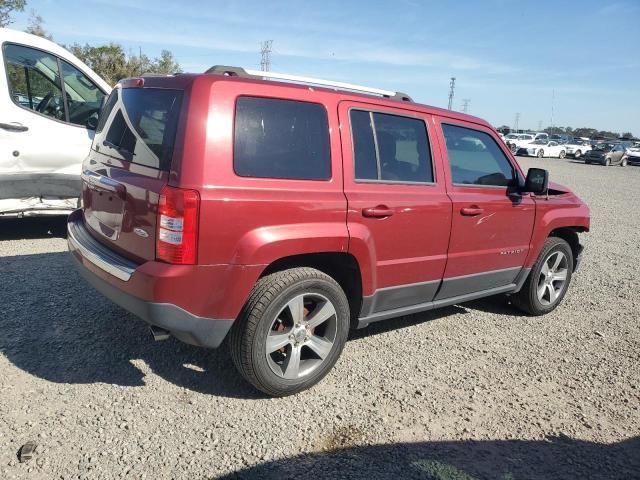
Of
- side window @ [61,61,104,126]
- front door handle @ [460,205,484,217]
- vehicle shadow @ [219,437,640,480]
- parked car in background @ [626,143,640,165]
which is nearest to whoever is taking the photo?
vehicle shadow @ [219,437,640,480]

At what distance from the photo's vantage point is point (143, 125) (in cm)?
315

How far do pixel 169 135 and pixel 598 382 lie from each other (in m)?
3.39

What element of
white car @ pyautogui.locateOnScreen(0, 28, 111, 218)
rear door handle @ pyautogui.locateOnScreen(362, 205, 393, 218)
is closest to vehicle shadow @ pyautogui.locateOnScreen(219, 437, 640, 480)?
rear door handle @ pyautogui.locateOnScreen(362, 205, 393, 218)

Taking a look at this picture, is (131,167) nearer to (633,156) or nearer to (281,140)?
(281,140)

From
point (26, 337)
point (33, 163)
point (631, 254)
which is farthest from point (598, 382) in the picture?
point (33, 163)

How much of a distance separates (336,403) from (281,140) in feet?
5.38

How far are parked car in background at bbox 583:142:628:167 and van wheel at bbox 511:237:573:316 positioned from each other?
3271cm

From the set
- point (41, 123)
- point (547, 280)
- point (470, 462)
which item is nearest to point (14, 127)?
point (41, 123)

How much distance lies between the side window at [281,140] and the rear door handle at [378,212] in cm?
35

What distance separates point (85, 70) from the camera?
6.14 meters

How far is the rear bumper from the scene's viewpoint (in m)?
2.78

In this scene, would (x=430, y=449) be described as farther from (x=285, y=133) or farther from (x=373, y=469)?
(x=285, y=133)

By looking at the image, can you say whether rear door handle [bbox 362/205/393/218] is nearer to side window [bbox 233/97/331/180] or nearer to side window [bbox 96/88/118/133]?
side window [bbox 233/97/331/180]

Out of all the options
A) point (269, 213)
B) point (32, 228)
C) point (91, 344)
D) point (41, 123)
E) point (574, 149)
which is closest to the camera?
point (269, 213)
